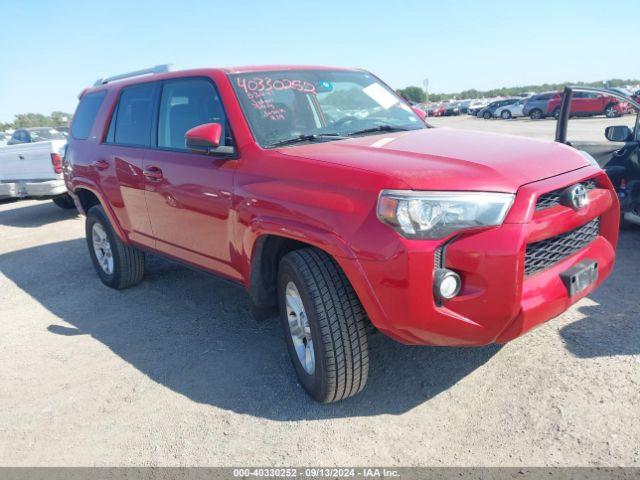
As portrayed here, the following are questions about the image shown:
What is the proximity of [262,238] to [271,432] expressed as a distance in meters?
1.07

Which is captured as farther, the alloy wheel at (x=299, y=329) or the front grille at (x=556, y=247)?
the alloy wheel at (x=299, y=329)

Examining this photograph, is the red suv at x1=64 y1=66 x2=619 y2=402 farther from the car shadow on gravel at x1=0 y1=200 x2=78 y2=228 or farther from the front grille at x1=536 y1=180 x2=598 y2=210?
the car shadow on gravel at x1=0 y1=200 x2=78 y2=228

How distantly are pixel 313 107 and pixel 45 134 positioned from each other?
512 inches

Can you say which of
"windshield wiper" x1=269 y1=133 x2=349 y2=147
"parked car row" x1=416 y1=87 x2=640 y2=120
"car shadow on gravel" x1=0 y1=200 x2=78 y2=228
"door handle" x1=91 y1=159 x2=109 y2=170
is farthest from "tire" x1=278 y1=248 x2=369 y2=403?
"parked car row" x1=416 y1=87 x2=640 y2=120

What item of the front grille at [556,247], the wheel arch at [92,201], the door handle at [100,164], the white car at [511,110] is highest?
the door handle at [100,164]

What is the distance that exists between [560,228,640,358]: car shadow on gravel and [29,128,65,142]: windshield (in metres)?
13.2

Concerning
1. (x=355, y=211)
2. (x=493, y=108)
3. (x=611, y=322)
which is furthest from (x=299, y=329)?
(x=493, y=108)

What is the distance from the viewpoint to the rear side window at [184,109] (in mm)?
3703

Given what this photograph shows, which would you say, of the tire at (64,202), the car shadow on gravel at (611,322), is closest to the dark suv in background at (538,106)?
the tire at (64,202)

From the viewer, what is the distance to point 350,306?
283 cm

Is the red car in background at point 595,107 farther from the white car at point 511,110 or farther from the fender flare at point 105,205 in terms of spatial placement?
the fender flare at point 105,205

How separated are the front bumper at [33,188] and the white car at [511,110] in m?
33.0

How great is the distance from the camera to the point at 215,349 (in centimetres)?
390

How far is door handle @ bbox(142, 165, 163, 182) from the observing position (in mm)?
4047
